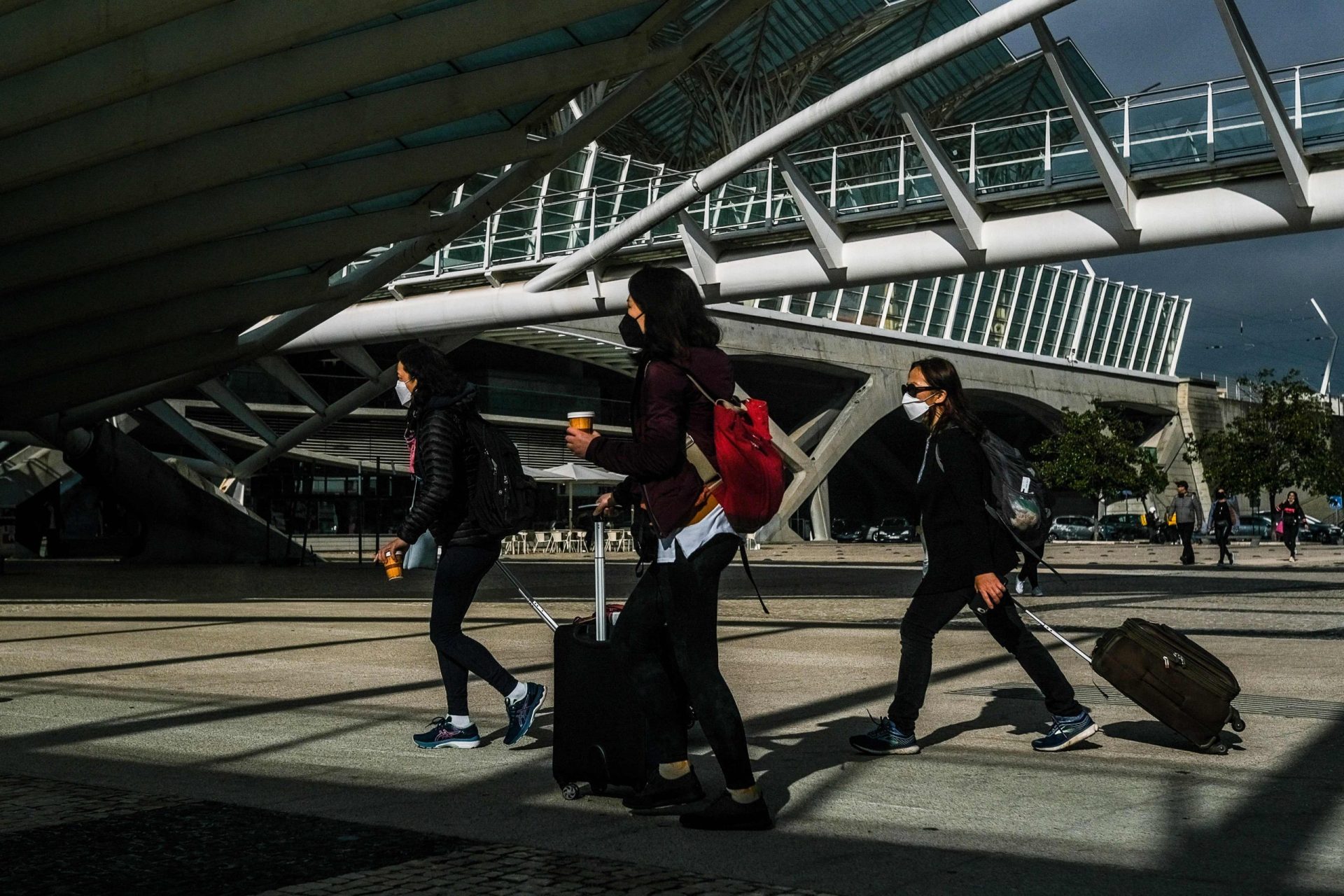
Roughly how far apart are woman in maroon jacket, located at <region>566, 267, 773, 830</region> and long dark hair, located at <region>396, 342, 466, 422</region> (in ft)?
5.56

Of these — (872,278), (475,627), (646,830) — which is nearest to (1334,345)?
(872,278)

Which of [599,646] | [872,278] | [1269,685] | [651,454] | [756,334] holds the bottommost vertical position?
[1269,685]

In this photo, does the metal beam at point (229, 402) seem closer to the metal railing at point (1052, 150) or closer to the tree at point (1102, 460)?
the metal railing at point (1052, 150)

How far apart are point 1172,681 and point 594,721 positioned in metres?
2.49

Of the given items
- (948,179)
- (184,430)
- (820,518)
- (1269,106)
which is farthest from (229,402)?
(1269,106)

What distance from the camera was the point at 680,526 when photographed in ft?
15.3

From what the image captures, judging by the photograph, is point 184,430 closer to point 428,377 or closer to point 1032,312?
point 428,377

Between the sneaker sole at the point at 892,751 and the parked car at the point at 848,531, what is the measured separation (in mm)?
63942

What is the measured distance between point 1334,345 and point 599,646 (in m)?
120

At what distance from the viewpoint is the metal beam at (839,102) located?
16.3 metres

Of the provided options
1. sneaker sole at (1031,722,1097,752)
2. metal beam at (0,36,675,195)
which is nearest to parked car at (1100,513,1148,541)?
metal beam at (0,36,675,195)

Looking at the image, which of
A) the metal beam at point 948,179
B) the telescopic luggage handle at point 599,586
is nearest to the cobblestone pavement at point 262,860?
the telescopic luggage handle at point 599,586

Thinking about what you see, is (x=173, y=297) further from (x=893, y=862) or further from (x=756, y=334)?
(x=756, y=334)

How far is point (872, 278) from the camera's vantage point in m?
21.2
